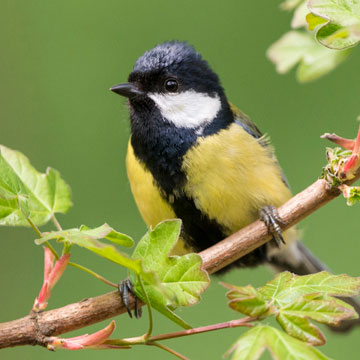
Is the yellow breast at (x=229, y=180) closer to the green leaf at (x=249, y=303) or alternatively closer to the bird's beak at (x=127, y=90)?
the bird's beak at (x=127, y=90)

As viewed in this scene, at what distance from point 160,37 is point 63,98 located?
1.57 ft

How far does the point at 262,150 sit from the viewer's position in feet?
5.00

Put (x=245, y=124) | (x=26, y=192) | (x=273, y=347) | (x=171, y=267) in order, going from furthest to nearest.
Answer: (x=245, y=124), (x=26, y=192), (x=171, y=267), (x=273, y=347)

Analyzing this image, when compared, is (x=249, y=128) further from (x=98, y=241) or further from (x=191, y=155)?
(x=98, y=241)

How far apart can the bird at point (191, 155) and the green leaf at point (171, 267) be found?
519 millimetres

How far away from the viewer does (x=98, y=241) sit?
27.9 inches

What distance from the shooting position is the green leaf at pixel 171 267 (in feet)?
2.56

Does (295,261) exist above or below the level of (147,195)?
below

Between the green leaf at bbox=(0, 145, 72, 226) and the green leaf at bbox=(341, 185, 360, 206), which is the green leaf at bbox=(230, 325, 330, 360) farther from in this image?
the green leaf at bbox=(0, 145, 72, 226)

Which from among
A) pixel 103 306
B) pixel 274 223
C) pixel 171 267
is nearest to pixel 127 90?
pixel 274 223

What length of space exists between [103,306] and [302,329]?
351mm

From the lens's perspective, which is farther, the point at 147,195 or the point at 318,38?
the point at 147,195

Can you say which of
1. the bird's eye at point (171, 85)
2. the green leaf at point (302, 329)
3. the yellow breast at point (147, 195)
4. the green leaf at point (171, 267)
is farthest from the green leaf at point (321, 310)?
the bird's eye at point (171, 85)

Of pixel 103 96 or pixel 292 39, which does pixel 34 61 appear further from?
pixel 292 39
